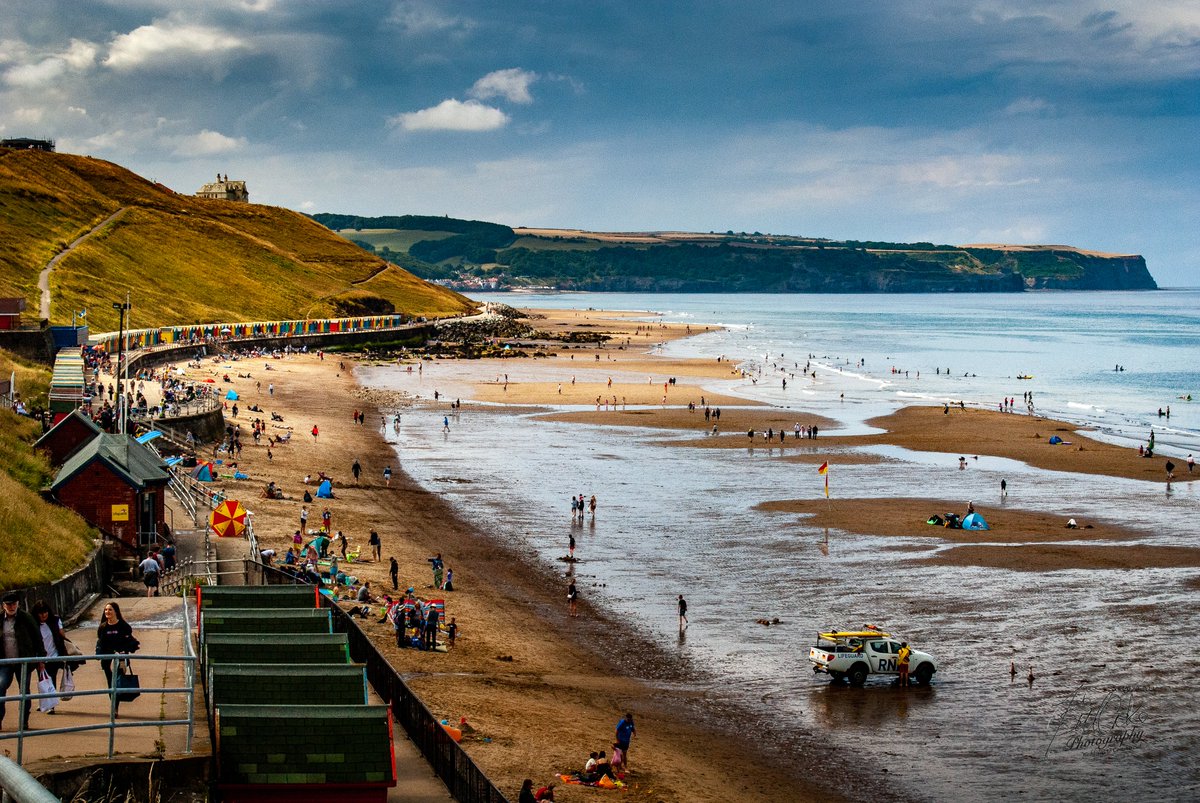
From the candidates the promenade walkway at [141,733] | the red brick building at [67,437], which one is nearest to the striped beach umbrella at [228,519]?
the red brick building at [67,437]

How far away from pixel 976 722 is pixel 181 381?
63.7 m

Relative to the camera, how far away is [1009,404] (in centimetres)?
8919

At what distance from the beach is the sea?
908 mm

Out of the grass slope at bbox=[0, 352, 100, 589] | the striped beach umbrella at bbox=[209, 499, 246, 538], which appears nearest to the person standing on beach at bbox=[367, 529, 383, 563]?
the striped beach umbrella at bbox=[209, 499, 246, 538]

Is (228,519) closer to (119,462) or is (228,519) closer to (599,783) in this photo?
(119,462)

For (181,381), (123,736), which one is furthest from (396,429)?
(123,736)

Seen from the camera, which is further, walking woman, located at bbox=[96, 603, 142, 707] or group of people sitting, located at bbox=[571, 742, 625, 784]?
group of people sitting, located at bbox=[571, 742, 625, 784]

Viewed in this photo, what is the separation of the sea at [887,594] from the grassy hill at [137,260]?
60.4 metres

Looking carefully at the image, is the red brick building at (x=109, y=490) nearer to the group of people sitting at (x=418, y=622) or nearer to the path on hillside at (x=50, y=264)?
the group of people sitting at (x=418, y=622)

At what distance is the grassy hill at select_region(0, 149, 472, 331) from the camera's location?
12350 centimetres

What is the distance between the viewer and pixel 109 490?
29.6 metres

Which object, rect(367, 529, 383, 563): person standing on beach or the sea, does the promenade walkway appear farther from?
rect(367, 529, 383, 563): person standing on beach

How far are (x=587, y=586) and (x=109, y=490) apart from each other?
44.3ft

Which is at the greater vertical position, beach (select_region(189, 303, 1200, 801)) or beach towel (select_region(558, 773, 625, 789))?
beach (select_region(189, 303, 1200, 801))
